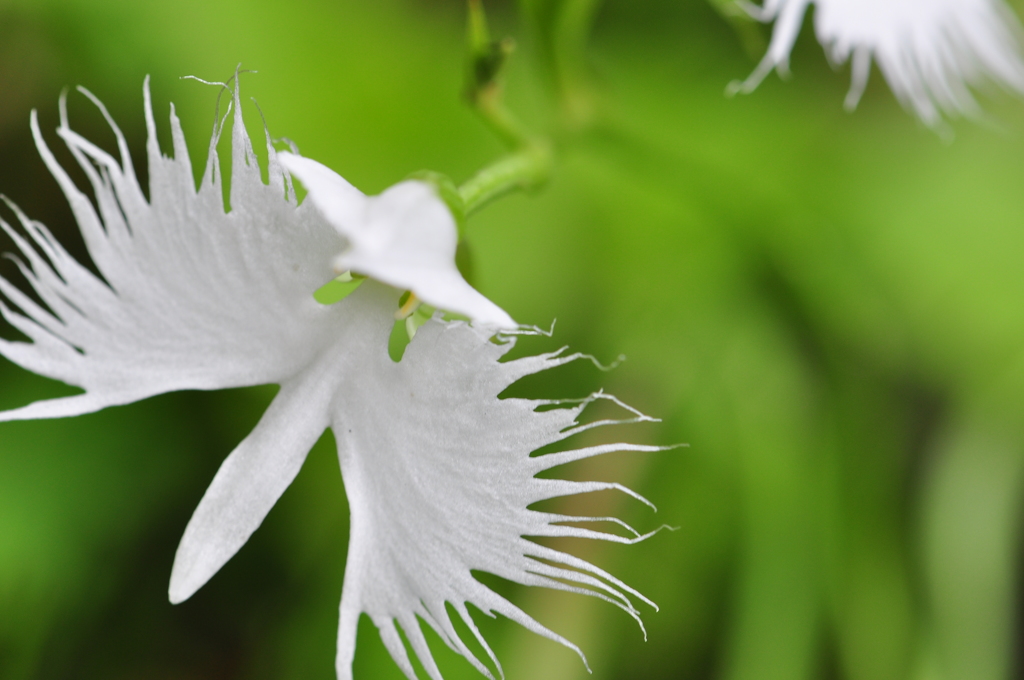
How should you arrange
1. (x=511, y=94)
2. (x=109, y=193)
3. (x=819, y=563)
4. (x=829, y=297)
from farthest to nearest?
(x=511, y=94), (x=829, y=297), (x=819, y=563), (x=109, y=193)

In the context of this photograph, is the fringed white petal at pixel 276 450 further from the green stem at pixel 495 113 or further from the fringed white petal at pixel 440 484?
the green stem at pixel 495 113

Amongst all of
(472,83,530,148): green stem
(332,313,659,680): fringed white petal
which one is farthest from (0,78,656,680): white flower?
(472,83,530,148): green stem

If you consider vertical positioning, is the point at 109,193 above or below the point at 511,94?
below

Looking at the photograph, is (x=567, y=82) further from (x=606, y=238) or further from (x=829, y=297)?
(x=829, y=297)

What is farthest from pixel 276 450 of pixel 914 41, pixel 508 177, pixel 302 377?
pixel 914 41

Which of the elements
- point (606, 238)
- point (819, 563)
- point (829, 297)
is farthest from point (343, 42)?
point (819, 563)

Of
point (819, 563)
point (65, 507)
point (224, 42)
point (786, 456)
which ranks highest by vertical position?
point (224, 42)

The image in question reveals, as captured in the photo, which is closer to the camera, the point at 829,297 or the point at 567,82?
the point at 567,82

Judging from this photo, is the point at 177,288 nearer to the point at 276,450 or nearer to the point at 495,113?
the point at 276,450

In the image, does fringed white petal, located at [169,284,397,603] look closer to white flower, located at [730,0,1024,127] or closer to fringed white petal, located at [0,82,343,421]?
fringed white petal, located at [0,82,343,421]

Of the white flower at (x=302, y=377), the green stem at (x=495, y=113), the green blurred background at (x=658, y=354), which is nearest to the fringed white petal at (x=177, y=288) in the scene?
the white flower at (x=302, y=377)
